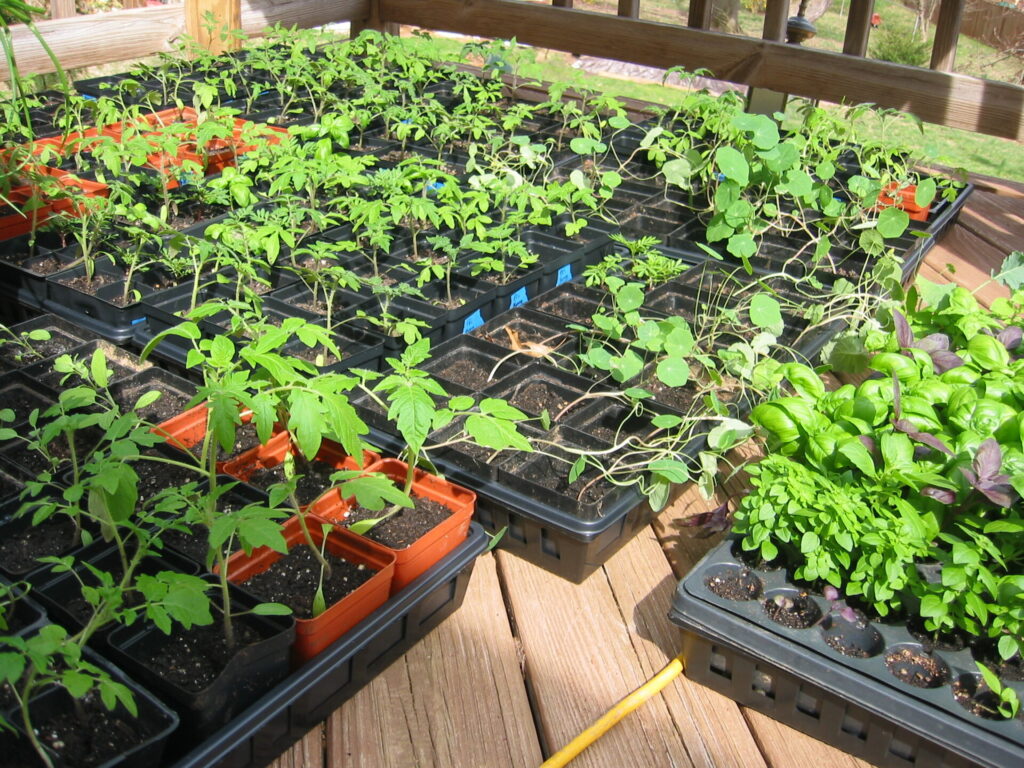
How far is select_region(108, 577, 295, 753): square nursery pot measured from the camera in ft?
4.09

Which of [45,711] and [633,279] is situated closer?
[45,711]

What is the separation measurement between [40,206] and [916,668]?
7.46ft

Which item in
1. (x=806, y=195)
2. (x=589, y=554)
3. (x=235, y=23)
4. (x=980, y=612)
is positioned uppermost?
(x=235, y=23)

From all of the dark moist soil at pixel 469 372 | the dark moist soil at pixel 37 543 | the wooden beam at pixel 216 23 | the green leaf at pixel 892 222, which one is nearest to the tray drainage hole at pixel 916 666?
the dark moist soil at pixel 469 372

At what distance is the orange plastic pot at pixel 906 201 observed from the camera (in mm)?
2996

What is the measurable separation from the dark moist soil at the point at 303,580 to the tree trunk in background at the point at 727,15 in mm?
7529

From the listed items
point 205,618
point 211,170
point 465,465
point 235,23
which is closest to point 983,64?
point 235,23

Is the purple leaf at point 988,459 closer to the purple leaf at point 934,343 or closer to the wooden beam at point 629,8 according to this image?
the purple leaf at point 934,343

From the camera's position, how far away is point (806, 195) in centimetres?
272

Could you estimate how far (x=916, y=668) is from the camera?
4.68 ft

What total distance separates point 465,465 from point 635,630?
43cm

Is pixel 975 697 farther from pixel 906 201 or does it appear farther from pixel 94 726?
pixel 906 201

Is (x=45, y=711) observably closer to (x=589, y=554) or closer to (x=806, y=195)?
(x=589, y=554)

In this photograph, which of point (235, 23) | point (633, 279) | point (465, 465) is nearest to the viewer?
point (465, 465)
